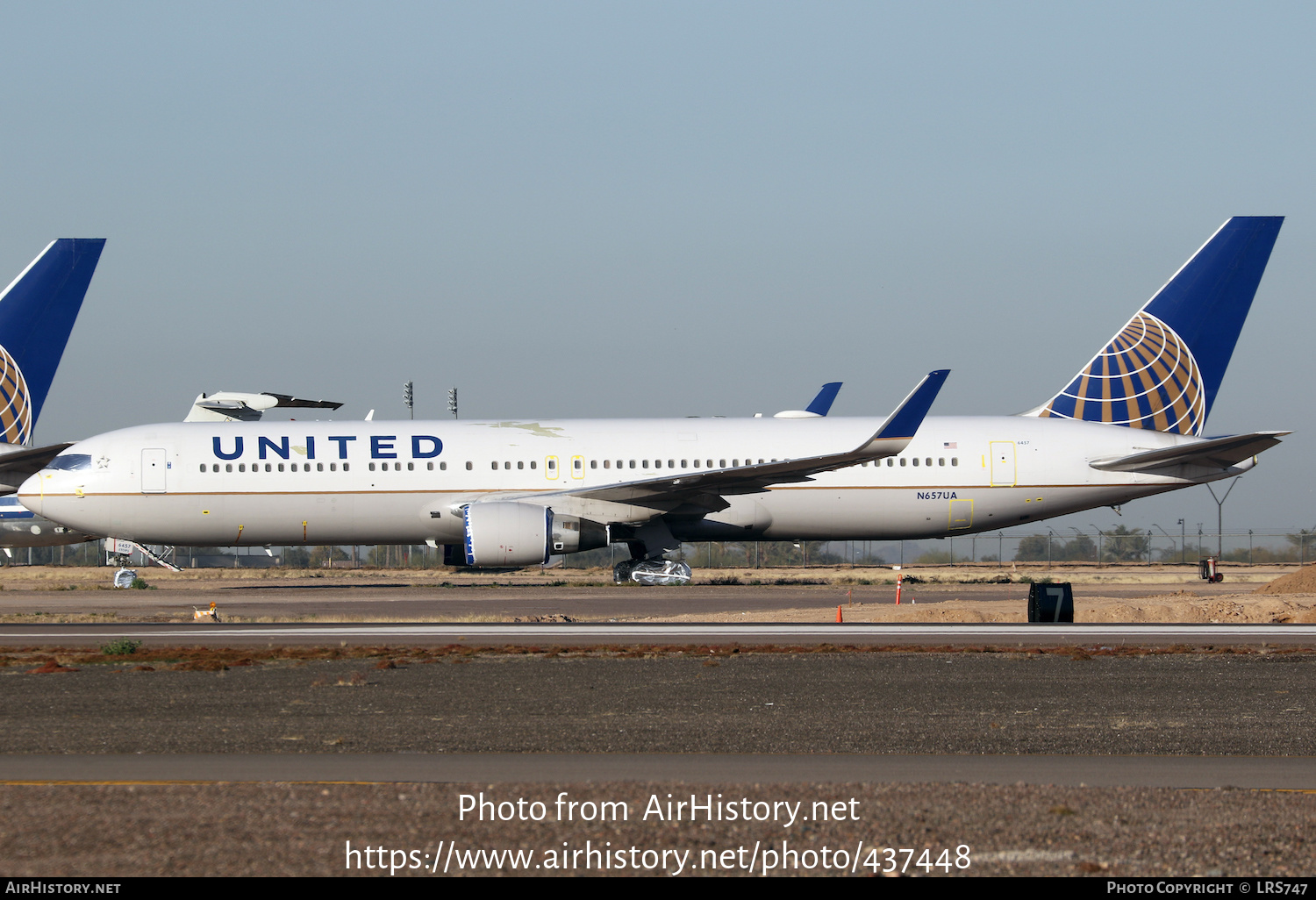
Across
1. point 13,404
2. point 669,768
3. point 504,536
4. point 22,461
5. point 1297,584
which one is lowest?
point 669,768

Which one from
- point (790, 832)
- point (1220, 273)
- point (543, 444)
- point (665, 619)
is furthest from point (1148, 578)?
point (790, 832)

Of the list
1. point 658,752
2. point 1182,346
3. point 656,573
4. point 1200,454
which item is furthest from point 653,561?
point 658,752

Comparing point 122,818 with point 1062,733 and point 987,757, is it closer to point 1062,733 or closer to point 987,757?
point 987,757

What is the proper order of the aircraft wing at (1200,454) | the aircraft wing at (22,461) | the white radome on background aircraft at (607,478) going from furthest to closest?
the white radome on background aircraft at (607,478) < the aircraft wing at (1200,454) < the aircraft wing at (22,461)

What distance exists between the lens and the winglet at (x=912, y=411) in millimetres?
27500

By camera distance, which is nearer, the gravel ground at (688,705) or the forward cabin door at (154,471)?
the gravel ground at (688,705)

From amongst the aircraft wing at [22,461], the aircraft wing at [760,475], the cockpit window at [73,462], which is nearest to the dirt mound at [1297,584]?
the aircraft wing at [760,475]

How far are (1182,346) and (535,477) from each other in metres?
16.8

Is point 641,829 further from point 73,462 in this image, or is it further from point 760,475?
point 73,462

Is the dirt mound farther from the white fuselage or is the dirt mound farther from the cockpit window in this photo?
the cockpit window

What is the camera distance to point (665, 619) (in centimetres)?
2083

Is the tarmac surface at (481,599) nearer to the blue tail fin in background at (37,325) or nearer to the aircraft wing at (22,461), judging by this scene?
the aircraft wing at (22,461)

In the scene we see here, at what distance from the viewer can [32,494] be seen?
101 ft

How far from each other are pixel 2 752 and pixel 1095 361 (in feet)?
97.4
